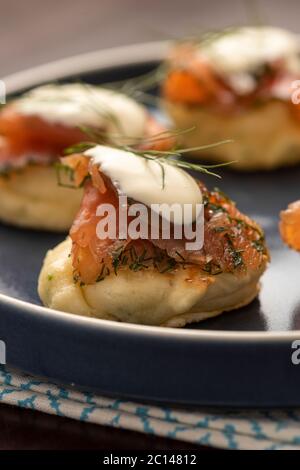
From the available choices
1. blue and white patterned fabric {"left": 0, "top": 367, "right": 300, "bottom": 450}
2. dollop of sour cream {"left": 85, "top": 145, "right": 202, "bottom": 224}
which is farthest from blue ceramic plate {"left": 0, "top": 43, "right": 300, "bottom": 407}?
dollop of sour cream {"left": 85, "top": 145, "right": 202, "bottom": 224}

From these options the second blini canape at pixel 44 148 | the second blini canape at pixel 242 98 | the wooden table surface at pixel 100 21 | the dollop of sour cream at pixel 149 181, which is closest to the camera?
the dollop of sour cream at pixel 149 181

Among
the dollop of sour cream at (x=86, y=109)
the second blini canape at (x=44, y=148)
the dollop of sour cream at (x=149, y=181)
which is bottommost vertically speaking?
the dollop of sour cream at (x=149, y=181)

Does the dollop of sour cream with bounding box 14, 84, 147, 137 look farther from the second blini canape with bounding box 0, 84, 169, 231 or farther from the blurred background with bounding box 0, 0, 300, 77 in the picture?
the blurred background with bounding box 0, 0, 300, 77

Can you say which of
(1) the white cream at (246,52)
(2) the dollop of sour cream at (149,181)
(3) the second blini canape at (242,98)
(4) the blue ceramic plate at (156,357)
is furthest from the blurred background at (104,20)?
(4) the blue ceramic plate at (156,357)

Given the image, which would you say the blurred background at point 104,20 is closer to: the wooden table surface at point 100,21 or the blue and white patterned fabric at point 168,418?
the wooden table surface at point 100,21

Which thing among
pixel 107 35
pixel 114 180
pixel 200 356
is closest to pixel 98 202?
pixel 114 180

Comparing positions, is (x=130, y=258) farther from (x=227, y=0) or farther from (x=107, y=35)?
(x=227, y=0)

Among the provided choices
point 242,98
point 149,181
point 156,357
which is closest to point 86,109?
point 242,98
